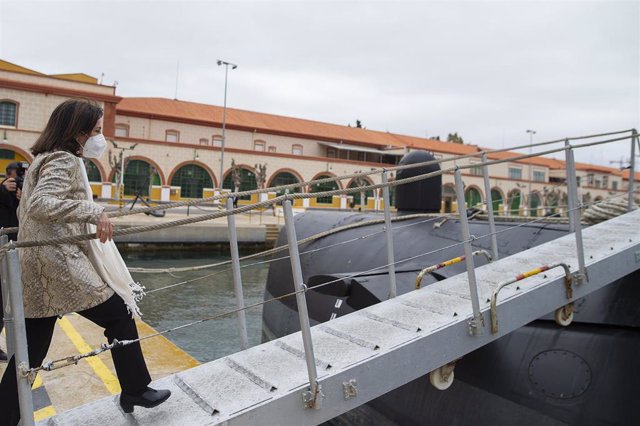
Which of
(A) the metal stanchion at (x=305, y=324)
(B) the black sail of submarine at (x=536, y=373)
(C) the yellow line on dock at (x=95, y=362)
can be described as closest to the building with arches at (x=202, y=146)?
(C) the yellow line on dock at (x=95, y=362)

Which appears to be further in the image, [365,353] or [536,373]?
[536,373]

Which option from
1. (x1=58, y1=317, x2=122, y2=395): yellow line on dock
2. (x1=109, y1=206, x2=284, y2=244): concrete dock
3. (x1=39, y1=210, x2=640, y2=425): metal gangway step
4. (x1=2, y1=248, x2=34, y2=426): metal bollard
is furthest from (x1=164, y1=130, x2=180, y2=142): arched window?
(x1=2, y1=248, x2=34, y2=426): metal bollard

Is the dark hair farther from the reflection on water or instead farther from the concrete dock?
the concrete dock

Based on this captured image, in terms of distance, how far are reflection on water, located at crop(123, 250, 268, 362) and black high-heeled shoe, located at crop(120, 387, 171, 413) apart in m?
3.52

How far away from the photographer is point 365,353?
302 cm

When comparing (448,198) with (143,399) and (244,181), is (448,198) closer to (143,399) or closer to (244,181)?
(244,181)

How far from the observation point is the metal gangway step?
A: 8.43 ft

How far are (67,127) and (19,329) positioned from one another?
1.01 m

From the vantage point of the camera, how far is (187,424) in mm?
2414

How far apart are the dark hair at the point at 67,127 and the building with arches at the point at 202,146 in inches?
968

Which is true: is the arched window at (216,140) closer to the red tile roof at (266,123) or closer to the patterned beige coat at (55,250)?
the red tile roof at (266,123)

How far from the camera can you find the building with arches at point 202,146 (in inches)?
1344

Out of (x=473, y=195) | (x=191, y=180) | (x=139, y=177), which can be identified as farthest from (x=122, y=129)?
(x=473, y=195)

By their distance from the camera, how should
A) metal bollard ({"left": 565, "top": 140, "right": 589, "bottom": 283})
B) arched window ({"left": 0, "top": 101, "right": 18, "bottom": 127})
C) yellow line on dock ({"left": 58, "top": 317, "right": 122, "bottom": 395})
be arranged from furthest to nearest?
arched window ({"left": 0, "top": 101, "right": 18, "bottom": 127}) → yellow line on dock ({"left": 58, "top": 317, "right": 122, "bottom": 395}) → metal bollard ({"left": 565, "top": 140, "right": 589, "bottom": 283})
